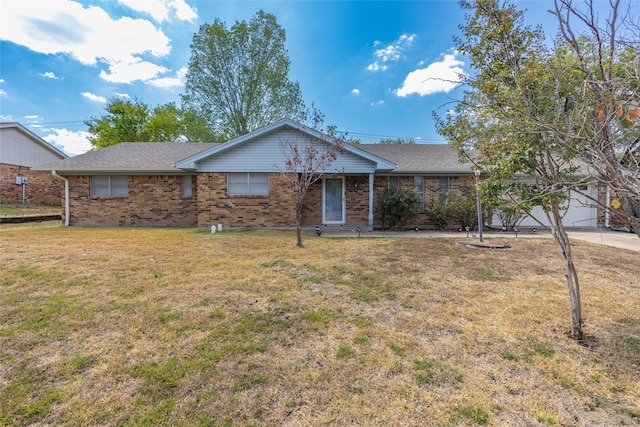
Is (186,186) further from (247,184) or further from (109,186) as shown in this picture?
(109,186)

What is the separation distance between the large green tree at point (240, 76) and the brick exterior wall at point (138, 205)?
11667 mm

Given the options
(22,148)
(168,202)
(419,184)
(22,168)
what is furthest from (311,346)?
(22,148)

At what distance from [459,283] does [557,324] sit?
155cm

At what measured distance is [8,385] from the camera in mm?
2096

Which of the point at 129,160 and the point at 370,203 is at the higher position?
the point at 129,160

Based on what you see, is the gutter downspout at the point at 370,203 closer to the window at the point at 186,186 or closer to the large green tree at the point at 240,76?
the window at the point at 186,186

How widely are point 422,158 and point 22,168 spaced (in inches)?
1022

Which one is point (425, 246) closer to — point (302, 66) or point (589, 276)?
point (589, 276)

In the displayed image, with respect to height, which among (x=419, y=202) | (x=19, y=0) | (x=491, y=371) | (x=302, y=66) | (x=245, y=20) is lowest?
(x=491, y=371)

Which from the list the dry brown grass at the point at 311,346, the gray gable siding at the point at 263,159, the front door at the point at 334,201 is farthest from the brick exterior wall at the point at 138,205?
the dry brown grass at the point at 311,346

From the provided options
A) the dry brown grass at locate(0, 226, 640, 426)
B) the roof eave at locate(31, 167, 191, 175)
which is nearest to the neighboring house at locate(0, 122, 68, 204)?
the roof eave at locate(31, 167, 191, 175)

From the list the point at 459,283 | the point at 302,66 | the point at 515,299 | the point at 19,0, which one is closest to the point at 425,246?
the point at 459,283

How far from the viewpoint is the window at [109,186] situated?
1220 cm

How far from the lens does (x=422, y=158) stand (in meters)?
13.6
